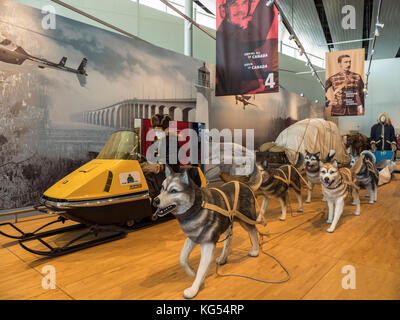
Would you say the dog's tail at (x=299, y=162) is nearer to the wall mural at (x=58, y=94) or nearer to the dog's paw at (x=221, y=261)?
the wall mural at (x=58, y=94)

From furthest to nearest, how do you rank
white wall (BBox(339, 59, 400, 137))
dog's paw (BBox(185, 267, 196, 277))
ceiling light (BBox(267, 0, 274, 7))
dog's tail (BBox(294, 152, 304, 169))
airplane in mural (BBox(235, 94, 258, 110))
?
1. white wall (BBox(339, 59, 400, 137))
2. airplane in mural (BBox(235, 94, 258, 110))
3. dog's tail (BBox(294, 152, 304, 169))
4. ceiling light (BBox(267, 0, 274, 7))
5. dog's paw (BBox(185, 267, 196, 277))

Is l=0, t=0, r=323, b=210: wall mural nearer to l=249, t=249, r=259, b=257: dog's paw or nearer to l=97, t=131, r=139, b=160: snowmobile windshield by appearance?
l=97, t=131, r=139, b=160: snowmobile windshield

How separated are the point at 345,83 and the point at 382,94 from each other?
11752mm

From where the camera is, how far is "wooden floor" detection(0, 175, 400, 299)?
6.79ft

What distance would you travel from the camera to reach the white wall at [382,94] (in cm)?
1653

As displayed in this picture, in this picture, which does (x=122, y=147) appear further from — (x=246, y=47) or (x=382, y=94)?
(x=382, y=94)

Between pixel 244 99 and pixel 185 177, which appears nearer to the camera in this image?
pixel 185 177

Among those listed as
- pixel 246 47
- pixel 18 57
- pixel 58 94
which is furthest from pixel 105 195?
pixel 18 57

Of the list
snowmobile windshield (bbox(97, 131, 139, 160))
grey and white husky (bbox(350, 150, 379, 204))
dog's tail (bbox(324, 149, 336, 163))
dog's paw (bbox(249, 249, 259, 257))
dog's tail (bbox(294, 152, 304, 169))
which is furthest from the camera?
dog's tail (bbox(294, 152, 304, 169))

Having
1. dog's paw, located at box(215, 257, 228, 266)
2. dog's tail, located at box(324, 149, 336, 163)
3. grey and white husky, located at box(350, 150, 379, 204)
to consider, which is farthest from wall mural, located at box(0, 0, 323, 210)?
grey and white husky, located at box(350, 150, 379, 204)

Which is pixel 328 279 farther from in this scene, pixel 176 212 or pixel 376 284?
pixel 176 212

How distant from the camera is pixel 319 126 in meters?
7.27

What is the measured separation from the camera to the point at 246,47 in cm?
393
